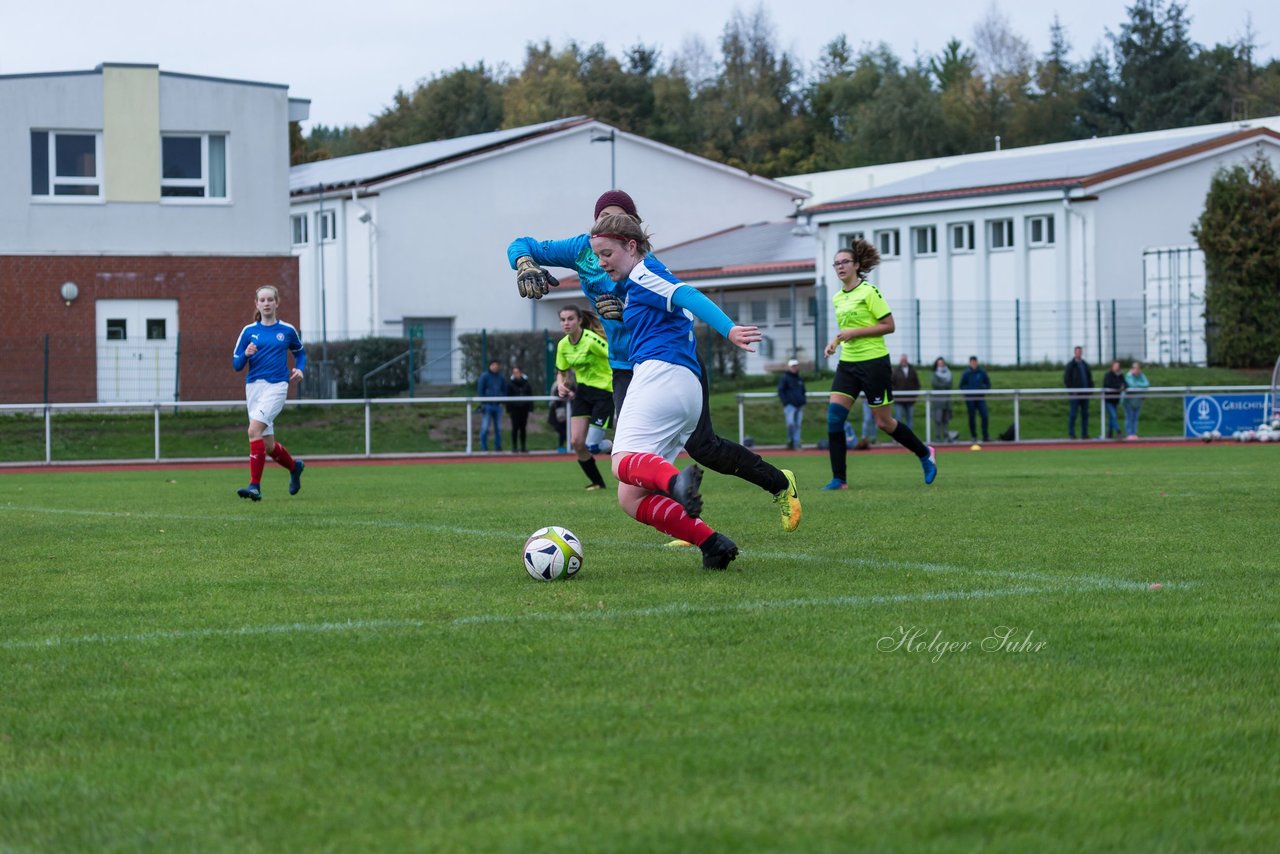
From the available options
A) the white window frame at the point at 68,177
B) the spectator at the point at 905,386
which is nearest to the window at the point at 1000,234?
the spectator at the point at 905,386

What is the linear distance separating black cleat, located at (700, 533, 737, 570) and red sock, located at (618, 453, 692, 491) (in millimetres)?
358

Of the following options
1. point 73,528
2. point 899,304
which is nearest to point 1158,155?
point 899,304

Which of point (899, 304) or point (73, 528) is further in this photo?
point (899, 304)

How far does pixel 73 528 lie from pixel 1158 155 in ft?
118

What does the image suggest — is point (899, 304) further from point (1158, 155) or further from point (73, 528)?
point (73, 528)

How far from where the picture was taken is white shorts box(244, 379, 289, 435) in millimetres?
14344

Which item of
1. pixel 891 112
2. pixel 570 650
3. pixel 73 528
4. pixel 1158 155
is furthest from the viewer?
pixel 891 112

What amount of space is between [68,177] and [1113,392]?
2207 centimetres

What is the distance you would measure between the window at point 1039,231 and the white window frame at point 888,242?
4422 millimetres

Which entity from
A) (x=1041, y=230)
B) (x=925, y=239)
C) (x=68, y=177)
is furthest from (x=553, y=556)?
(x=925, y=239)

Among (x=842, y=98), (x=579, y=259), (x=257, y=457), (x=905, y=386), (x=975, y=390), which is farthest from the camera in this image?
(x=842, y=98)

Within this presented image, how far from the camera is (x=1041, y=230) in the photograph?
42156 millimetres

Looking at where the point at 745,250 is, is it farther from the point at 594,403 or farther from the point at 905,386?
the point at 594,403

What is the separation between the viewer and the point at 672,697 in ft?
14.8
